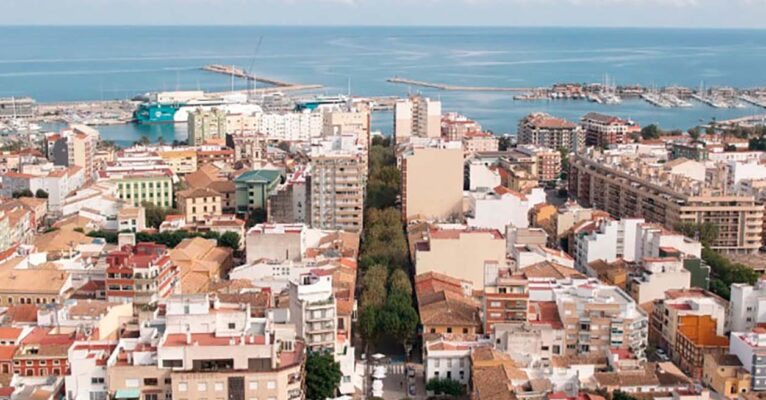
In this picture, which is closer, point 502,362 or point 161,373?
point 161,373

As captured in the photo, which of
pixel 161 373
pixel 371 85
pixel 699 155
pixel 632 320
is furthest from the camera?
pixel 371 85

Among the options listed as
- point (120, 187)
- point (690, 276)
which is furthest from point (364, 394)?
point (120, 187)

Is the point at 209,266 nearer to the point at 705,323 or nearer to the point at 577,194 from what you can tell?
the point at 705,323

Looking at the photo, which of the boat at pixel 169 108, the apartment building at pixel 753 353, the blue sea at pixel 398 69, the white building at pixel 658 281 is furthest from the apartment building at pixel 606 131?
the apartment building at pixel 753 353

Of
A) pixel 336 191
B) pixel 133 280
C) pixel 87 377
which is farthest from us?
pixel 336 191

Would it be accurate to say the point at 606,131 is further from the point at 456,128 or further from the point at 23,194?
the point at 23,194

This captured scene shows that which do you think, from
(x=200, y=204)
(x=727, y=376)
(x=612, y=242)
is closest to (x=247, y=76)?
(x=200, y=204)
